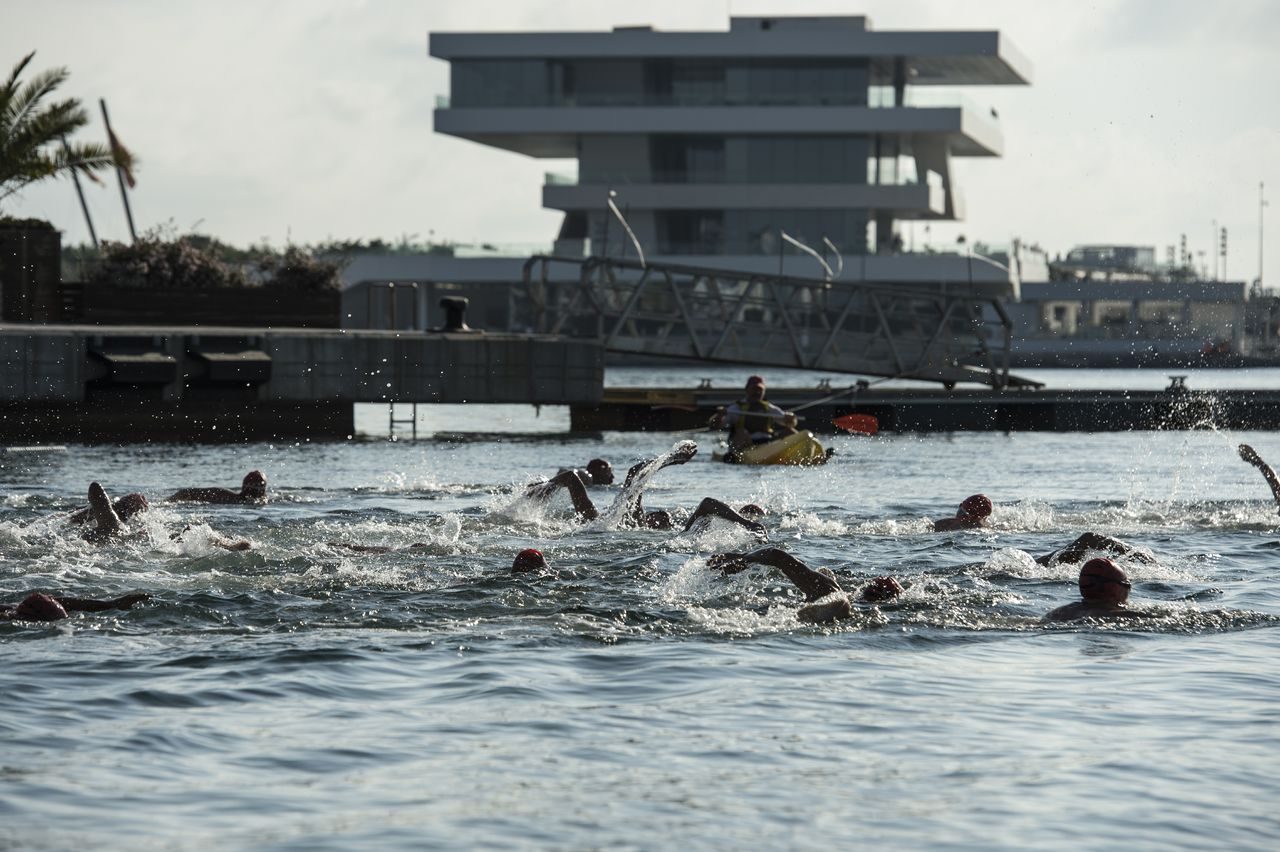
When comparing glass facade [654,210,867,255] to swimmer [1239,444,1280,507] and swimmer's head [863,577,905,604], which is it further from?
swimmer's head [863,577,905,604]

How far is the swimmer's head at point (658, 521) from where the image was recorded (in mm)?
19312

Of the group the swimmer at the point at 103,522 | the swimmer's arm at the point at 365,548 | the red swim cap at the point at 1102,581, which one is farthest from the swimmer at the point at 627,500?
the red swim cap at the point at 1102,581

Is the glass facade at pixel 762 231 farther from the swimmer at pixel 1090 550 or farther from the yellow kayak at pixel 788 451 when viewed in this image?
the swimmer at pixel 1090 550

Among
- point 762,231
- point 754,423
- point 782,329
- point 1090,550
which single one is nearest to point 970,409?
point 782,329

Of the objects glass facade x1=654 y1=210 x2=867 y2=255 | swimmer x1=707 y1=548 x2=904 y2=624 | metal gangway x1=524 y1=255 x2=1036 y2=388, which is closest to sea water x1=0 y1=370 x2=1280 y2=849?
swimmer x1=707 y1=548 x2=904 y2=624

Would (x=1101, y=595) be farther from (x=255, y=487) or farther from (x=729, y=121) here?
(x=729, y=121)

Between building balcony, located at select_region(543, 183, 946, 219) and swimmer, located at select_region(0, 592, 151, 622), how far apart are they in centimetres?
8047

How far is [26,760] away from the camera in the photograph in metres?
9.69

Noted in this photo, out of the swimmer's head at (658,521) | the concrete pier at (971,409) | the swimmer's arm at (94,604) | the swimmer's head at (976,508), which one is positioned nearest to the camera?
the swimmer's arm at (94,604)

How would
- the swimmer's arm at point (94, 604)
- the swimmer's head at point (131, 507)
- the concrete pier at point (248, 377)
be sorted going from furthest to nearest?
the concrete pier at point (248, 377), the swimmer's head at point (131, 507), the swimmer's arm at point (94, 604)

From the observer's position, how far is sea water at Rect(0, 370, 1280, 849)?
8766 mm

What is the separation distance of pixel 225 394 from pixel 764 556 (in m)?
24.2

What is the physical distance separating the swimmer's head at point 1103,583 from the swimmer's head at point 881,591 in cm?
134

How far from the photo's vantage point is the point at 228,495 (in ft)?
73.1
